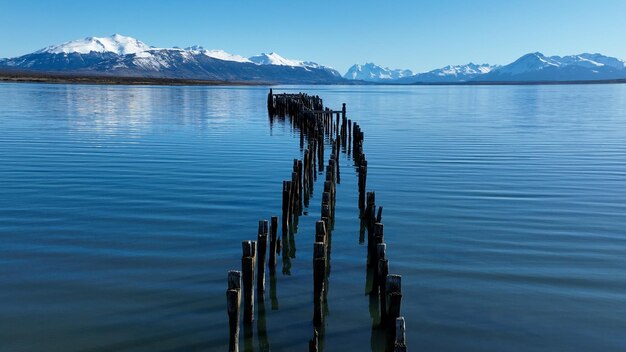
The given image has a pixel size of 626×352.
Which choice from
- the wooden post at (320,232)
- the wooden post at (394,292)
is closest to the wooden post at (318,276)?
the wooden post at (320,232)

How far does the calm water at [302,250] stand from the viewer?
30.0 ft

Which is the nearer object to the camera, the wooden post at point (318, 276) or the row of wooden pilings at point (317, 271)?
the row of wooden pilings at point (317, 271)

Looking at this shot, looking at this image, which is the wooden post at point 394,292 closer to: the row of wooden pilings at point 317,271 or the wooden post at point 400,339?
the row of wooden pilings at point 317,271

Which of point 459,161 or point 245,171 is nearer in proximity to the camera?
point 245,171

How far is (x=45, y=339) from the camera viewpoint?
8.73 m

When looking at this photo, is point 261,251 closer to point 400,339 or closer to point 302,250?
point 302,250

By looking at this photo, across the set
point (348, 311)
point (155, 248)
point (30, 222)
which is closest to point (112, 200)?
point (30, 222)

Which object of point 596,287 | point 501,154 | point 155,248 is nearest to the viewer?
point 596,287

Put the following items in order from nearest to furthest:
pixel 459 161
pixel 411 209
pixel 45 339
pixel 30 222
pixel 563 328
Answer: pixel 45 339 → pixel 563 328 → pixel 30 222 → pixel 411 209 → pixel 459 161

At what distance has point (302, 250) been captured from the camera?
1328 centimetres

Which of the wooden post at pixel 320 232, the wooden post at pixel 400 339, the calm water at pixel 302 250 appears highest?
the wooden post at pixel 320 232

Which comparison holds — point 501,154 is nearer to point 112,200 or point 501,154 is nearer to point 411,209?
point 411,209

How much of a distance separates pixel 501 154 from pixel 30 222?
2118 cm

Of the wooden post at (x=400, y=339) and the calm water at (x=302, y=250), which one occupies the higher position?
the wooden post at (x=400, y=339)
